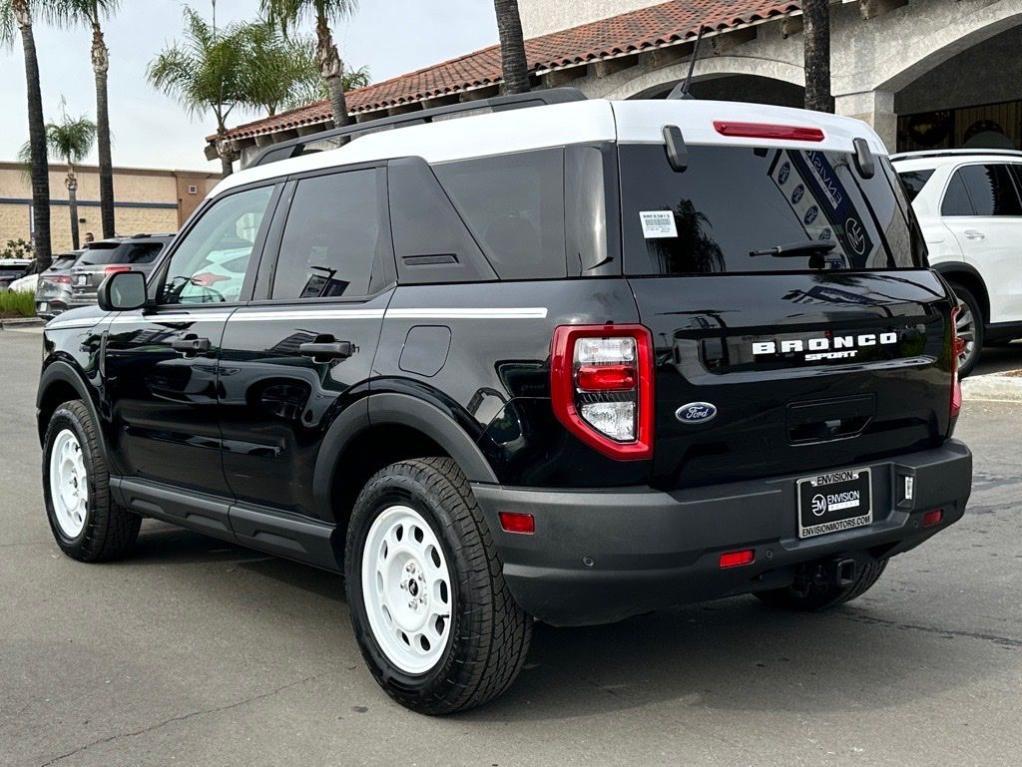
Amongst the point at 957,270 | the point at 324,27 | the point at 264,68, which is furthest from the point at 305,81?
the point at 957,270

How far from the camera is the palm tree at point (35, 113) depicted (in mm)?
30766

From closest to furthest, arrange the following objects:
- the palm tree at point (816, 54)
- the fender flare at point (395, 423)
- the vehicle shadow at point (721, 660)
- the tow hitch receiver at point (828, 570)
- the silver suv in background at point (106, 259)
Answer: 1. the fender flare at point (395, 423)
2. the tow hitch receiver at point (828, 570)
3. the vehicle shadow at point (721, 660)
4. the palm tree at point (816, 54)
5. the silver suv in background at point (106, 259)

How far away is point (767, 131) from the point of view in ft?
13.8

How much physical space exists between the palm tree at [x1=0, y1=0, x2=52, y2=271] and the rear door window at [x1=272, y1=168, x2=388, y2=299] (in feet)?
91.5

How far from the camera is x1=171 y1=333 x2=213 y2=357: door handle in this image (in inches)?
200

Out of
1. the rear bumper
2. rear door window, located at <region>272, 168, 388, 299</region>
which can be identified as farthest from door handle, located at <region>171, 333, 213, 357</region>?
the rear bumper

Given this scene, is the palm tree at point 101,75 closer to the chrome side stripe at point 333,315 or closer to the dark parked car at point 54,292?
the dark parked car at point 54,292

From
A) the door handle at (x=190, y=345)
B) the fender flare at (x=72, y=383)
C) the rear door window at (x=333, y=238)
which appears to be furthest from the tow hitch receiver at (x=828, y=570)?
the fender flare at (x=72, y=383)

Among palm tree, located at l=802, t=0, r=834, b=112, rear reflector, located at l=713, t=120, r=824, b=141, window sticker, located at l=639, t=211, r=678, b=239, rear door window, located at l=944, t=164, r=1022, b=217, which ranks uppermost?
palm tree, located at l=802, t=0, r=834, b=112

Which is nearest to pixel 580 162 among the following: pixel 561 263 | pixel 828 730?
pixel 561 263

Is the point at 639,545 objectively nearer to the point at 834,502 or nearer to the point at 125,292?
the point at 834,502

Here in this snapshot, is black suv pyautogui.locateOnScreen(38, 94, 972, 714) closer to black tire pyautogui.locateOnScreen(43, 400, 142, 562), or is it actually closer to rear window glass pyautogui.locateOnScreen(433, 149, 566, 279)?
rear window glass pyautogui.locateOnScreen(433, 149, 566, 279)

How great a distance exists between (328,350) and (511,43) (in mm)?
12134

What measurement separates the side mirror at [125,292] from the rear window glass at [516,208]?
200cm
